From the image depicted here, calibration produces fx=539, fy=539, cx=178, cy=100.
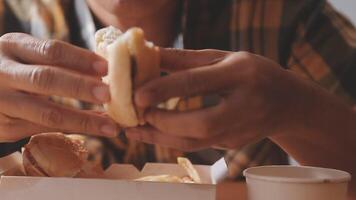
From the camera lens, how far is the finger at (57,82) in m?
0.60

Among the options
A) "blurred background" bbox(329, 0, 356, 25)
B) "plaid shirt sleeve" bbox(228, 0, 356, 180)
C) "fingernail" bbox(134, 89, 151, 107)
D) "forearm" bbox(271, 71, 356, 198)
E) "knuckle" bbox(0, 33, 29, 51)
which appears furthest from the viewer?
"blurred background" bbox(329, 0, 356, 25)

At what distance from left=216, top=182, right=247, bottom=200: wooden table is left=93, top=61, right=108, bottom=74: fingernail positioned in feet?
0.85

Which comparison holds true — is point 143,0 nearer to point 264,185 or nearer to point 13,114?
point 13,114

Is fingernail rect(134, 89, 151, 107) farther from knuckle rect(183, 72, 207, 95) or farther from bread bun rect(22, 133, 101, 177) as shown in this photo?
bread bun rect(22, 133, 101, 177)

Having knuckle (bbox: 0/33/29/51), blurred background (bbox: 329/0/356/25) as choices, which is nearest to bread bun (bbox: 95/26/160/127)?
knuckle (bbox: 0/33/29/51)

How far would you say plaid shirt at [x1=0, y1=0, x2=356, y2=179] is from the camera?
4.14ft

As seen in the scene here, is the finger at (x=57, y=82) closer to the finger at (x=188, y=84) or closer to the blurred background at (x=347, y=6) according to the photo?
the finger at (x=188, y=84)

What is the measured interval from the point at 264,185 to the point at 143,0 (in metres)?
0.58

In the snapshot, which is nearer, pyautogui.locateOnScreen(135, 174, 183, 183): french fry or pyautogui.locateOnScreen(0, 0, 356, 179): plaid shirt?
pyautogui.locateOnScreen(135, 174, 183, 183): french fry

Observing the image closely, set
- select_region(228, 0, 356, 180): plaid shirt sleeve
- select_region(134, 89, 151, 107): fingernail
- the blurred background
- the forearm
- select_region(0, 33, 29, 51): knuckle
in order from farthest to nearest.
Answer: the blurred background
select_region(228, 0, 356, 180): plaid shirt sleeve
the forearm
select_region(0, 33, 29, 51): knuckle
select_region(134, 89, 151, 107): fingernail

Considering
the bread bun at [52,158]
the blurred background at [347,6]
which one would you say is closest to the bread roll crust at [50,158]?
the bread bun at [52,158]

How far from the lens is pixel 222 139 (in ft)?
2.12

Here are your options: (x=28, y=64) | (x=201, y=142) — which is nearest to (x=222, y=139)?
(x=201, y=142)

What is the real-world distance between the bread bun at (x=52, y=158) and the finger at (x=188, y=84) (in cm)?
20
